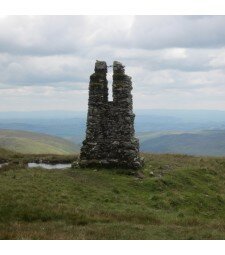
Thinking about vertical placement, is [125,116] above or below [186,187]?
above

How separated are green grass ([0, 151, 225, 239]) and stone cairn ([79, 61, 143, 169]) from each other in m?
1.72

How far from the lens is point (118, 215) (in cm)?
2464

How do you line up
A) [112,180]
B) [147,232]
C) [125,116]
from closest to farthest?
1. [147,232]
2. [112,180]
3. [125,116]

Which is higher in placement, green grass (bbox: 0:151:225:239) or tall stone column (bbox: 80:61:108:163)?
tall stone column (bbox: 80:61:108:163)

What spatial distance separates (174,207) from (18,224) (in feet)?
42.4

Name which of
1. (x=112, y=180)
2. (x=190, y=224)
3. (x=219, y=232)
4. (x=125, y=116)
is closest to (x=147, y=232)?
(x=219, y=232)

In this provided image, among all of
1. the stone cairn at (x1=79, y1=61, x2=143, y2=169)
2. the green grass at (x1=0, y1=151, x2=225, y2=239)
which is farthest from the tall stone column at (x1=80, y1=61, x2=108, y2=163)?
the green grass at (x1=0, y1=151, x2=225, y2=239)

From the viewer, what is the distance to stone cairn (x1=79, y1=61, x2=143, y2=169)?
3809 centimetres

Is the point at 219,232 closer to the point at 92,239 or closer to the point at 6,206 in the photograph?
the point at 92,239

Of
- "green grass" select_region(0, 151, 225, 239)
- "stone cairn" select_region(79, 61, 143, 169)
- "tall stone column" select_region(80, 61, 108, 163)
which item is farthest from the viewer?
"tall stone column" select_region(80, 61, 108, 163)

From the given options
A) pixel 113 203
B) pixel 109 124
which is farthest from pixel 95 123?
pixel 113 203

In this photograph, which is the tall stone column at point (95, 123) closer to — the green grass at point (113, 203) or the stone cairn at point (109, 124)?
the stone cairn at point (109, 124)

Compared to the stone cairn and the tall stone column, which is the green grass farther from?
the tall stone column

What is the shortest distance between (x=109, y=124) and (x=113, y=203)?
11589 mm
